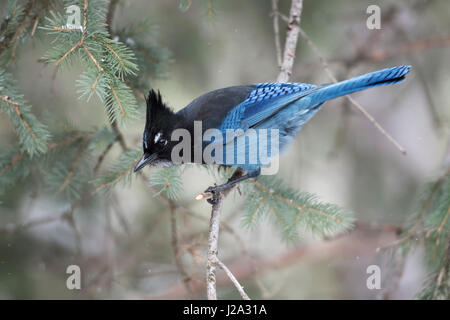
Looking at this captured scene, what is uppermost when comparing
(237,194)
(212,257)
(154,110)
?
(154,110)

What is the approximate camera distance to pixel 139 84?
95.7 inches

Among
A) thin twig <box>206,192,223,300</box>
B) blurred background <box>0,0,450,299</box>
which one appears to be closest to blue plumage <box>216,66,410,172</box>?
blurred background <box>0,0,450,299</box>

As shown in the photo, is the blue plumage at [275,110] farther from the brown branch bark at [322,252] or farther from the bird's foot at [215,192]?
the brown branch bark at [322,252]

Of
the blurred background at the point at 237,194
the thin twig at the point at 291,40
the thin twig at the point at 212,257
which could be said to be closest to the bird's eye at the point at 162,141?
the blurred background at the point at 237,194

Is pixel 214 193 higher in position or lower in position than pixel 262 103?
lower

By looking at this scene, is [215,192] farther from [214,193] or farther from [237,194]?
[237,194]

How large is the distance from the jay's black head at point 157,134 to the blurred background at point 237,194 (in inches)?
8.9

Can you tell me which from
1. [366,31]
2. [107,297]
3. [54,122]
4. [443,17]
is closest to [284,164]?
[366,31]

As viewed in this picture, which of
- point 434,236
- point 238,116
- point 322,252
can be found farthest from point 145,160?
point 322,252

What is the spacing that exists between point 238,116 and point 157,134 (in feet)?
1.56

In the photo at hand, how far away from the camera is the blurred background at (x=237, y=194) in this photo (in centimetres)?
280

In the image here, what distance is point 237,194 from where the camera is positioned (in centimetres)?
279
